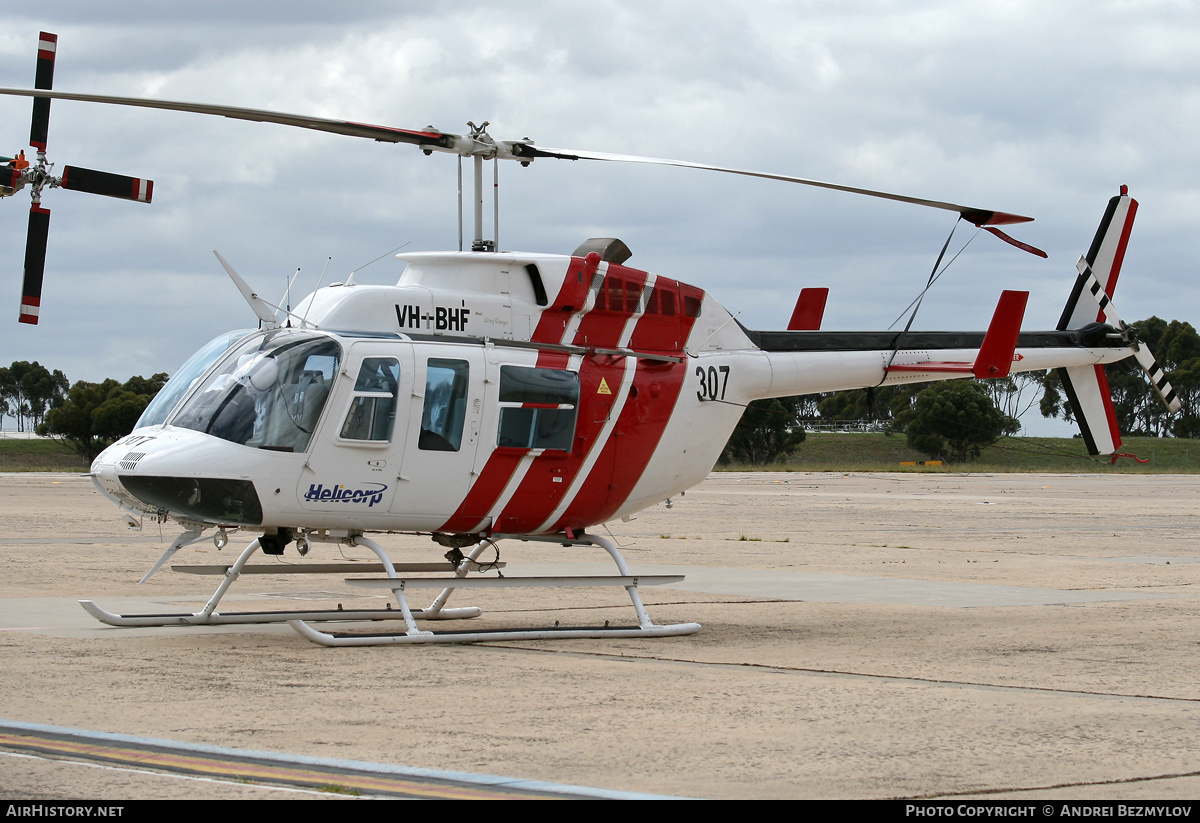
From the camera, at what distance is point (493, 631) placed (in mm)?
12039

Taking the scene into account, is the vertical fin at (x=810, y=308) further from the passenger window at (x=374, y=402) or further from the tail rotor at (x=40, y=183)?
the tail rotor at (x=40, y=183)

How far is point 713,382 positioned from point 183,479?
18.4 ft

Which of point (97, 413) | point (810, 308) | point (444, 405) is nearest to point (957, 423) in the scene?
point (97, 413)

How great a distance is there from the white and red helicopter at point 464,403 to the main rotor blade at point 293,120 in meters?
0.02

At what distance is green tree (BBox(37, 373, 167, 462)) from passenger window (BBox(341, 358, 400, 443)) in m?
69.0

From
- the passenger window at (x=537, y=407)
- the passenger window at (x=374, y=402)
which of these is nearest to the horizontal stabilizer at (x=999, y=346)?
the passenger window at (x=537, y=407)

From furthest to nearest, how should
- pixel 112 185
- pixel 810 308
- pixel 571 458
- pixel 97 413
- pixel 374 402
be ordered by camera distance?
pixel 97 413
pixel 112 185
pixel 810 308
pixel 571 458
pixel 374 402

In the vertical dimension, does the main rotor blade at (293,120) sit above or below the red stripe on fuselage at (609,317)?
above

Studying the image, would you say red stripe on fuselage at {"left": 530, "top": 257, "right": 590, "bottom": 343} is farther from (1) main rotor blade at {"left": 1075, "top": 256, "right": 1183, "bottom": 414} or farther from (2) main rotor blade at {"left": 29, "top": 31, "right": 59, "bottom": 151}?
(2) main rotor blade at {"left": 29, "top": 31, "right": 59, "bottom": 151}

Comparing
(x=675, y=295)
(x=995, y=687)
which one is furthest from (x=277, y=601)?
(x=995, y=687)

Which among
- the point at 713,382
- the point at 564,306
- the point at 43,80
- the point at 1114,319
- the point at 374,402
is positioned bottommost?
the point at 374,402

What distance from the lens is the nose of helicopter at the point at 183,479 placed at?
35.1ft

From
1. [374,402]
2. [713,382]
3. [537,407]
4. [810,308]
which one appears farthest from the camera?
[810,308]

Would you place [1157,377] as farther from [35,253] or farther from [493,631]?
[35,253]
